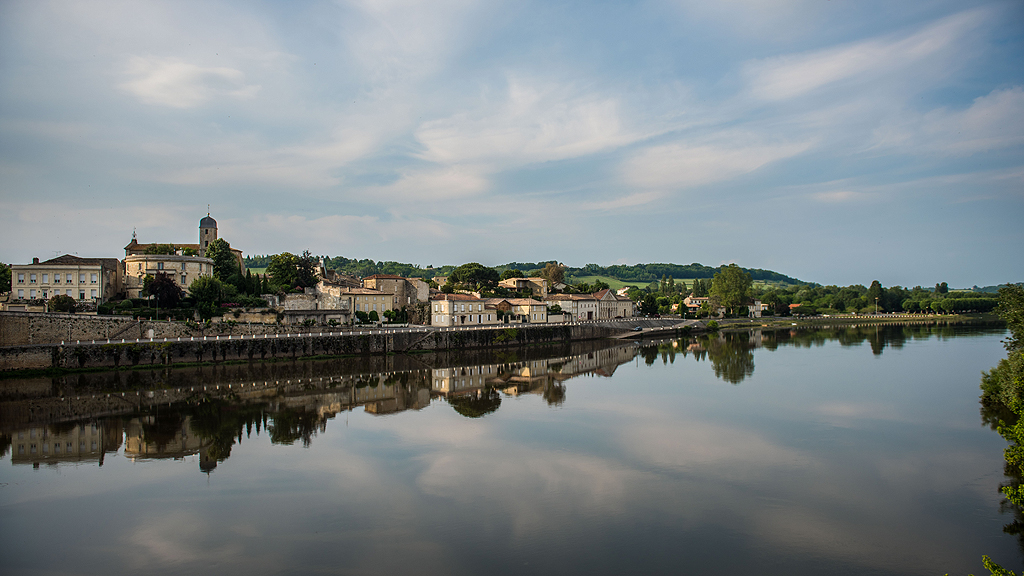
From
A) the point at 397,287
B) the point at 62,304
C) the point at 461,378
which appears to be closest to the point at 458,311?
the point at 397,287

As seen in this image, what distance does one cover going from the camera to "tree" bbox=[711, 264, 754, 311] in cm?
8038

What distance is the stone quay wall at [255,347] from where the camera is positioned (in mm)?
26750

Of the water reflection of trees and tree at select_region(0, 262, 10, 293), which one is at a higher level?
tree at select_region(0, 262, 10, 293)

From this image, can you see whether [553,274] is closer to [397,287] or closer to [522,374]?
[397,287]

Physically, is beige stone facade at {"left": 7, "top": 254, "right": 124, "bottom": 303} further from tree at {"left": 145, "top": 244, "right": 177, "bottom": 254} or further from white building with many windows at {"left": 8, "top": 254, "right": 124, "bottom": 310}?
tree at {"left": 145, "top": 244, "right": 177, "bottom": 254}

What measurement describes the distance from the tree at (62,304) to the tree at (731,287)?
241ft

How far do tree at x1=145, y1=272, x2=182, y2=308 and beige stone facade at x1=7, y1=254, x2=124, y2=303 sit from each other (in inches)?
160

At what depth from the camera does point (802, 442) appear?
55.1 ft

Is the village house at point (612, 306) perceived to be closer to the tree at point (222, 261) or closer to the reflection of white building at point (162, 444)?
the tree at point (222, 261)

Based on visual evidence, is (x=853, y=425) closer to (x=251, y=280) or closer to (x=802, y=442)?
(x=802, y=442)

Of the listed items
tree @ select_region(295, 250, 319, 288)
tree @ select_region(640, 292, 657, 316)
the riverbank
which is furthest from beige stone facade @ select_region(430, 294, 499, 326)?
the riverbank

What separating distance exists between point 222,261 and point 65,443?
95.8 feet

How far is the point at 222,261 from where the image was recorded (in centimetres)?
4344

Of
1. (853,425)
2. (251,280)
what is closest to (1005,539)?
(853,425)
